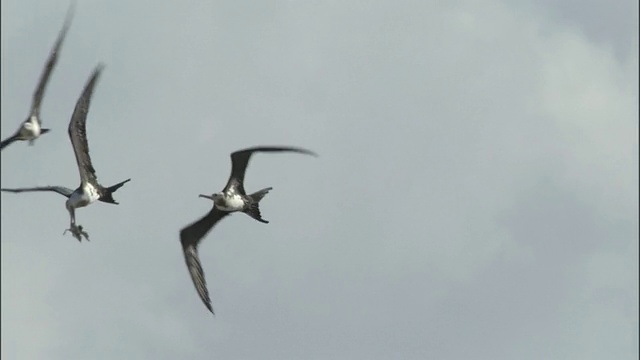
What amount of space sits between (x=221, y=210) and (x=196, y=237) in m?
2.39

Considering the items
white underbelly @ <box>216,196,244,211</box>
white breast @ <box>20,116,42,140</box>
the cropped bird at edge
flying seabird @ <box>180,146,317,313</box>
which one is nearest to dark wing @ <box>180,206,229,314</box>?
flying seabird @ <box>180,146,317,313</box>

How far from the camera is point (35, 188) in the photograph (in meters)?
57.0

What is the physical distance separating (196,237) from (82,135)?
7117 millimetres

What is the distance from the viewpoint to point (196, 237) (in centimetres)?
5816

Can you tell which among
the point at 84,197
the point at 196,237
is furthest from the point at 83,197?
the point at 196,237

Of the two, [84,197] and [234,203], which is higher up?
[234,203]

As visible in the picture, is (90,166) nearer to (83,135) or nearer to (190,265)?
(83,135)

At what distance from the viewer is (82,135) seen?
53.9 m

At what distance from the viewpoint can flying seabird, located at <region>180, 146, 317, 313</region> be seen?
2149 inches

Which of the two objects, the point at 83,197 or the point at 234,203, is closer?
the point at 83,197

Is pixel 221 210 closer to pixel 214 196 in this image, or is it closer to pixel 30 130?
pixel 214 196

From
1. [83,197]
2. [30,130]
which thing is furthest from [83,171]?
[30,130]

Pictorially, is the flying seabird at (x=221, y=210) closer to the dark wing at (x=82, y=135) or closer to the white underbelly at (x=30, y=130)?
the dark wing at (x=82, y=135)

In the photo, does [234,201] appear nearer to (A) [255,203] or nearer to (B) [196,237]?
(A) [255,203]
